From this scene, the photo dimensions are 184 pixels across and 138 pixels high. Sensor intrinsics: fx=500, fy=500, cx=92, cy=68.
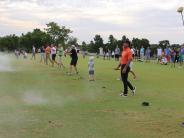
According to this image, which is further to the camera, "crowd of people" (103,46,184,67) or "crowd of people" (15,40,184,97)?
"crowd of people" (103,46,184,67)

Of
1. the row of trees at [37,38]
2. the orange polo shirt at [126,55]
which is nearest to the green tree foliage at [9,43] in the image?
the row of trees at [37,38]

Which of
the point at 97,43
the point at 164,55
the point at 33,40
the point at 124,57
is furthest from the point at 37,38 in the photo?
the point at 124,57

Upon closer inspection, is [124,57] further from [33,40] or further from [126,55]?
[33,40]

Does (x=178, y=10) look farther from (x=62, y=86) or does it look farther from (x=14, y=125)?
(x=62, y=86)

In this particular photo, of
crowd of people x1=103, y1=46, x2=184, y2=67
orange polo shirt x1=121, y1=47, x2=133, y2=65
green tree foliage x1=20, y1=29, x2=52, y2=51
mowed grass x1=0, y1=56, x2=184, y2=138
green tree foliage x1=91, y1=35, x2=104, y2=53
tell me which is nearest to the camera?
mowed grass x1=0, y1=56, x2=184, y2=138

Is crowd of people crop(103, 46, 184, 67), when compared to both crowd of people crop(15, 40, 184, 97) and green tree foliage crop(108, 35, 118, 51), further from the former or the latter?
green tree foliage crop(108, 35, 118, 51)

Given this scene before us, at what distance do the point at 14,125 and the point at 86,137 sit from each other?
1.96 meters

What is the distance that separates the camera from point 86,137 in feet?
32.4

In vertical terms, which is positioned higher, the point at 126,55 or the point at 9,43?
the point at 126,55

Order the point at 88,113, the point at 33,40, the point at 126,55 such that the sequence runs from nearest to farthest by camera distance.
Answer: the point at 88,113 → the point at 126,55 → the point at 33,40

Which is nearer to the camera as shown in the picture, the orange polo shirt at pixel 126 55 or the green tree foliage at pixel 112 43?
the orange polo shirt at pixel 126 55

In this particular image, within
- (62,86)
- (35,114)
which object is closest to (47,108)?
(35,114)

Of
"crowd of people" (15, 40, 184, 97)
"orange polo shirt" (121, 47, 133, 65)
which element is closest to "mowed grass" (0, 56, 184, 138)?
"crowd of people" (15, 40, 184, 97)

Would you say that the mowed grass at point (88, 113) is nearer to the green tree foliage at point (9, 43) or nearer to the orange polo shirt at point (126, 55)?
the orange polo shirt at point (126, 55)
